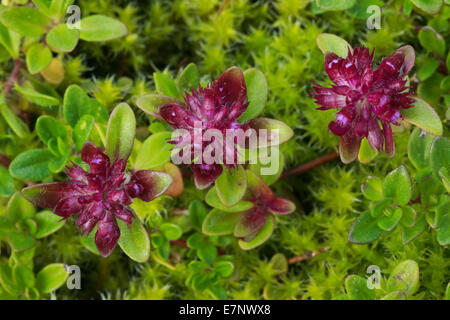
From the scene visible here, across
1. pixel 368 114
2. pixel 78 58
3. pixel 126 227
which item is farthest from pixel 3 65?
pixel 368 114

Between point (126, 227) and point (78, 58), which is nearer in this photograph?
point (126, 227)

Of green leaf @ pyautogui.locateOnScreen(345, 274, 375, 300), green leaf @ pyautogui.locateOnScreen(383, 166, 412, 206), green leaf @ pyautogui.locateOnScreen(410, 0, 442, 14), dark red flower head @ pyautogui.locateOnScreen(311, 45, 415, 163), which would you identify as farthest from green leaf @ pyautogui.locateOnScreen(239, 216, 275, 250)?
green leaf @ pyautogui.locateOnScreen(410, 0, 442, 14)

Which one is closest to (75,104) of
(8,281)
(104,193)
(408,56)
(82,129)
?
(82,129)

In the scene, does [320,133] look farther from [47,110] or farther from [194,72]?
[47,110]

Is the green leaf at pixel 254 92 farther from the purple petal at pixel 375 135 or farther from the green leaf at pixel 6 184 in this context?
the green leaf at pixel 6 184

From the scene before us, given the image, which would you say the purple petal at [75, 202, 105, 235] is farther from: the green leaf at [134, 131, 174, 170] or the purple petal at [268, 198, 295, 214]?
the purple petal at [268, 198, 295, 214]

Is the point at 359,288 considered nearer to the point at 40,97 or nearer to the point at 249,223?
the point at 249,223

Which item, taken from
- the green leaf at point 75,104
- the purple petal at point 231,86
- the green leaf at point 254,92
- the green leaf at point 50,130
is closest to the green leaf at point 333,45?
the green leaf at point 254,92
